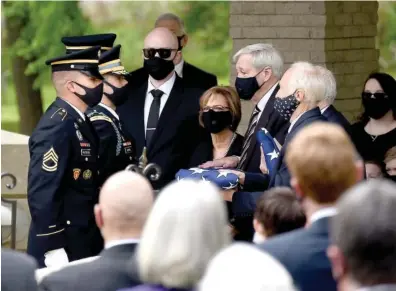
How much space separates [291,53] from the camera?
9.78 m

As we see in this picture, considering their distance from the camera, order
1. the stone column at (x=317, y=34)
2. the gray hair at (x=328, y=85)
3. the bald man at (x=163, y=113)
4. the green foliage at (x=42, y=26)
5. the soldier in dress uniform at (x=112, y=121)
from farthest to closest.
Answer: the green foliage at (x=42, y=26)
the stone column at (x=317, y=34)
the bald man at (x=163, y=113)
the soldier in dress uniform at (x=112, y=121)
the gray hair at (x=328, y=85)

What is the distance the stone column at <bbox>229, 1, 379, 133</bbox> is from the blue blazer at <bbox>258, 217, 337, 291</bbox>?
5.10m

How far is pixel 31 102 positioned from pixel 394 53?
25.4 feet

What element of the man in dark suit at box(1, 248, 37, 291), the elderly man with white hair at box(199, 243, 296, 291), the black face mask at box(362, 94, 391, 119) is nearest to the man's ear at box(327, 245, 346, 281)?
the elderly man with white hair at box(199, 243, 296, 291)

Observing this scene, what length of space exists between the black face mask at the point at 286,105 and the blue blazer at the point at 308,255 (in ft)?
8.14

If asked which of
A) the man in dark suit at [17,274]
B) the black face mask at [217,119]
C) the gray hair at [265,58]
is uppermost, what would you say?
the gray hair at [265,58]

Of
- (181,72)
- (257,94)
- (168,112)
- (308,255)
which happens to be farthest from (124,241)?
(181,72)

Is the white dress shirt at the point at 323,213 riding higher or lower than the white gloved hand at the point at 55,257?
higher

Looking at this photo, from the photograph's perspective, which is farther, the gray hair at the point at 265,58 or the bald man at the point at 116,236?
the gray hair at the point at 265,58

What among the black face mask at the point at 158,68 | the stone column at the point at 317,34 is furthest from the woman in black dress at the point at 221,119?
the stone column at the point at 317,34

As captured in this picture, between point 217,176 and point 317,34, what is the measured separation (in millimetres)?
2658

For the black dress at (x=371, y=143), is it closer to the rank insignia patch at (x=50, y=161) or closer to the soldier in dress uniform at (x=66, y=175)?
the soldier in dress uniform at (x=66, y=175)

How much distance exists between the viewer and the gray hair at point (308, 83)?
7094 millimetres

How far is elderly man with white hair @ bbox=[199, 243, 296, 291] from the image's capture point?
3.66m
